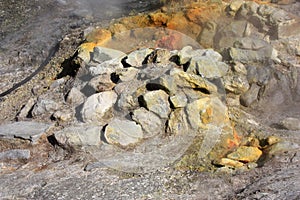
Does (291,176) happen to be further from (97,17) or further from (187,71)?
(97,17)

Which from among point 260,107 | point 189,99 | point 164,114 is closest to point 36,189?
point 164,114

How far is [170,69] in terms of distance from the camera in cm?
949

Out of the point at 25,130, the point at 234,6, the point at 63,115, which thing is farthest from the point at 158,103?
the point at 234,6

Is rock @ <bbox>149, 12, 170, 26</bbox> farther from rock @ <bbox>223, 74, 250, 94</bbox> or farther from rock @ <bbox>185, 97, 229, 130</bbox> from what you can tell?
rock @ <bbox>185, 97, 229, 130</bbox>

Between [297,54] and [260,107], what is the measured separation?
2.10 metres

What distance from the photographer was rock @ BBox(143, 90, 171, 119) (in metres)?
8.88

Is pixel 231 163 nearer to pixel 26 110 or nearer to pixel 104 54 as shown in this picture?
pixel 104 54

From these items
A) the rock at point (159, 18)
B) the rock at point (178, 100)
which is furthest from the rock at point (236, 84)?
the rock at point (159, 18)

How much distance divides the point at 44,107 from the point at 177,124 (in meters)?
3.26

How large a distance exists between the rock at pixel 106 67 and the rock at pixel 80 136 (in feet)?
5.13

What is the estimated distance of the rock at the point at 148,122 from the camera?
877cm

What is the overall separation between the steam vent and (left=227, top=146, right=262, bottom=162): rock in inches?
0.9

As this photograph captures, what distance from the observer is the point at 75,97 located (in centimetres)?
1002

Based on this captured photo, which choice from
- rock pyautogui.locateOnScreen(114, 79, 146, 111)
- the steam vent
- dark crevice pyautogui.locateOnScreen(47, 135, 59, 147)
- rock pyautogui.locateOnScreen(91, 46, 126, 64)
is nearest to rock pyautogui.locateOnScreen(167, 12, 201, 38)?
the steam vent
